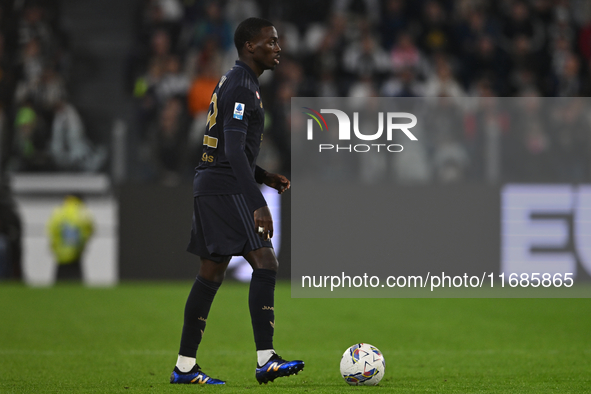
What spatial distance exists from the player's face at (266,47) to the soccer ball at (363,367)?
1724 mm

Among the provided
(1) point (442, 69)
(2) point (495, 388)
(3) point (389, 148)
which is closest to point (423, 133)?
(3) point (389, 148)

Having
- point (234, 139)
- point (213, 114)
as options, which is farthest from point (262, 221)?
point (213, 114)

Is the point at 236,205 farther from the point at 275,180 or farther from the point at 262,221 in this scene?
the point at 275,180

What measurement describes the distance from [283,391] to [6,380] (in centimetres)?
170

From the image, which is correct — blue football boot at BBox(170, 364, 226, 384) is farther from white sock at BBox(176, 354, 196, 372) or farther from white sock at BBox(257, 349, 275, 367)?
white sock at BBox(257, 349, 275, 367)

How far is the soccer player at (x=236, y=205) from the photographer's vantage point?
4543 millimetres

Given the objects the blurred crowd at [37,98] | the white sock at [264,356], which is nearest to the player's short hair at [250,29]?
the white sock at [264,356]

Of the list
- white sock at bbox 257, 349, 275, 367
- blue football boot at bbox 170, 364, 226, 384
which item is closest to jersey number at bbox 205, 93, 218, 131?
white sock at bbox 257, 349, 275, 367

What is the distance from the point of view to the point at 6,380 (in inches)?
197

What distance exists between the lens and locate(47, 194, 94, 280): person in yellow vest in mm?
11461

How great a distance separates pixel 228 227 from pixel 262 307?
0.48 metres

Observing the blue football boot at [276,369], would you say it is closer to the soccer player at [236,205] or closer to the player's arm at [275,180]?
the soccer player at [236,205]

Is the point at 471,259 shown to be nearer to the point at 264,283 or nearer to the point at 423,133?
the point at 423,133

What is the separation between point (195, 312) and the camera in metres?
4.87
